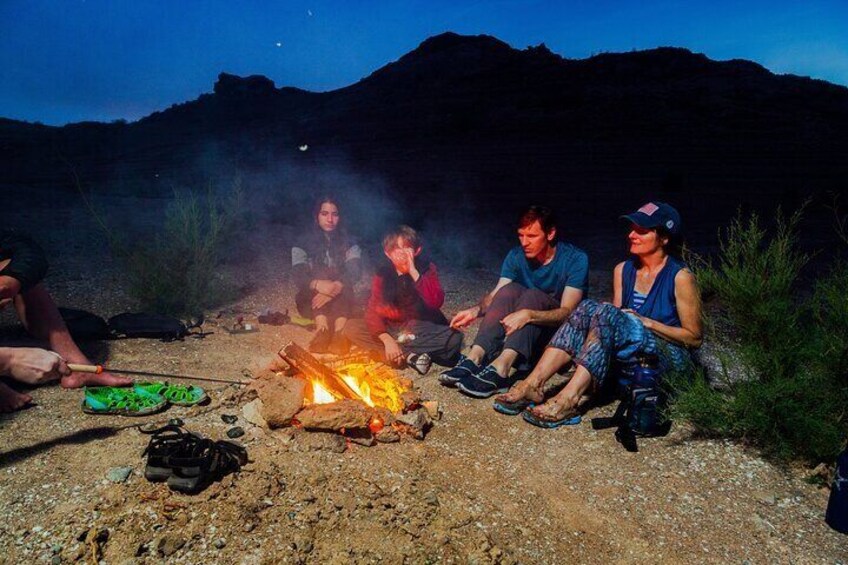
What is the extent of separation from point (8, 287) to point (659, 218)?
4619mm

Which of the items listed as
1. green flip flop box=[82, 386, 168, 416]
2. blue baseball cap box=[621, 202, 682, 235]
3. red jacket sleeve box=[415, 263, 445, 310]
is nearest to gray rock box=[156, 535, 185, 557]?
green flip flop box=[82, 386, 168, 416]

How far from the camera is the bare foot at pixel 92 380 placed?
3.91 meters

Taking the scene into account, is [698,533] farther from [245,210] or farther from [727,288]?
[245,210]

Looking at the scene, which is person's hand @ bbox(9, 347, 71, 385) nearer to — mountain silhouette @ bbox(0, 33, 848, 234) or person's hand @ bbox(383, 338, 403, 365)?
person's hand @ bbox(383, 338, 403, 365)

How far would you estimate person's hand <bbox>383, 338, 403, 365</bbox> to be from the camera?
15.5ft

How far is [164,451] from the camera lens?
2.89 meters

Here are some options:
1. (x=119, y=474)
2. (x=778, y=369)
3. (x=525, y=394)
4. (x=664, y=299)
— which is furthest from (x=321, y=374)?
(x=778, y=369)

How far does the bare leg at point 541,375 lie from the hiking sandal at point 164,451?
2146mm

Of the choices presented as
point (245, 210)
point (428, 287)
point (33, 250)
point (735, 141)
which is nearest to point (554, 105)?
point (735, 141)

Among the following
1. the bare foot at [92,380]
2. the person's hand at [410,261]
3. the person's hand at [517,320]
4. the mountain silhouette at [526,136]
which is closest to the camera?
the bare foot at [92,380]

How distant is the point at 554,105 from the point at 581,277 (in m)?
22.4

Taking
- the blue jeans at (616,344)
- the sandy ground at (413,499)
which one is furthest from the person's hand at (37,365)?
the blue jeans at (616,344)

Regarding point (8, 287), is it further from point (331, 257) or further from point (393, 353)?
point (393, 353)

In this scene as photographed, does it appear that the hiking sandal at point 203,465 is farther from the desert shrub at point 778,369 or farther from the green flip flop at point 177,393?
the desert shrub at point 778,369
